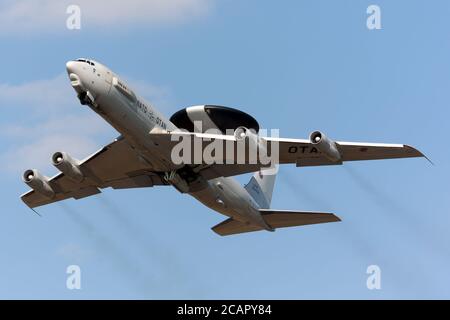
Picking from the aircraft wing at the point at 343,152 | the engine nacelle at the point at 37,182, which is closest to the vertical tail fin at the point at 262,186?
the aircraft wing at the point at 343,152

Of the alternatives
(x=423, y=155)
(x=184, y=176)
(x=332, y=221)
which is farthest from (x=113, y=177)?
(x=423, y=155)

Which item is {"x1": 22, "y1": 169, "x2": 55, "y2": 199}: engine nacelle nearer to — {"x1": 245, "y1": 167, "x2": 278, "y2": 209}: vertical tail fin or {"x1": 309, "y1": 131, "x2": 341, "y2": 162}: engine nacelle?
{"x1": 245, "y1": 167, "x2": 278, "y2": 209}: vertical tail fin

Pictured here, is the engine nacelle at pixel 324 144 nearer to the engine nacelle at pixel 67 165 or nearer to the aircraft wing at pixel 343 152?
the aircraft wing at pixel 343 152

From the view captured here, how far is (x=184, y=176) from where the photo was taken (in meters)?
57.3

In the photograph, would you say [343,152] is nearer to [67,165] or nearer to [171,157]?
[171,157]

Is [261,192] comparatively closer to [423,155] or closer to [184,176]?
[184,176]

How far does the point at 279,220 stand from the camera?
61375mm

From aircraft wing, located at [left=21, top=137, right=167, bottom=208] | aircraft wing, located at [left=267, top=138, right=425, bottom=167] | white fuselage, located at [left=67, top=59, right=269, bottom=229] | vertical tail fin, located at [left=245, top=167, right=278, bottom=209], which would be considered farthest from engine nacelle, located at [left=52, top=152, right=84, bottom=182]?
aircraft wing, located at [left=267, top=138, right=425, bottom=167]

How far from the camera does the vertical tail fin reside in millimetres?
65125

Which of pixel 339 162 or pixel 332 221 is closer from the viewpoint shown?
pixel 339 162

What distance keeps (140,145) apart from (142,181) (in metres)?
8.12

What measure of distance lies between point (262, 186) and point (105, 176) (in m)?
13.3

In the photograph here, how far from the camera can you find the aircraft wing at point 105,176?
57.2 meters

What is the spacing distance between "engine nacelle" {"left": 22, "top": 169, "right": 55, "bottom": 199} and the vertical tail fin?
14.8 m
